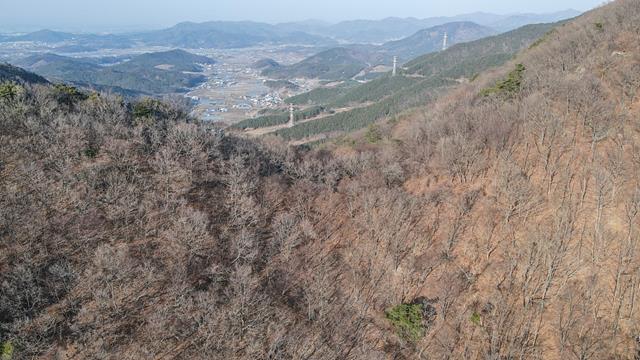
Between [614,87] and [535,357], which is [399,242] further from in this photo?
[614,87]

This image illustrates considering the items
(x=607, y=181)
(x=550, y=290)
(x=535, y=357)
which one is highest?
(x=607, y=181)

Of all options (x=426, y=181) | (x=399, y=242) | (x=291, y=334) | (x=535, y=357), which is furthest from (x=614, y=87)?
(x=291, y=334)

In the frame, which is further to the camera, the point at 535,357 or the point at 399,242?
the point at 399,242

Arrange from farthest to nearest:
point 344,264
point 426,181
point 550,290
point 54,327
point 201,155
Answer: point 426,181 < point 201,155 < point 344,264 < point 550,290 < point 54,327

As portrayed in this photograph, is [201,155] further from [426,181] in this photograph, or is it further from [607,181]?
[607,181]

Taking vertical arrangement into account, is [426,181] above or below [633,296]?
above

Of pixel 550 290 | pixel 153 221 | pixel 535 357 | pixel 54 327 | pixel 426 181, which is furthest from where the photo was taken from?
pixel 426 181

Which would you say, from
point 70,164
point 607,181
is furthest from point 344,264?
point 70,164
